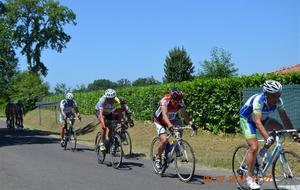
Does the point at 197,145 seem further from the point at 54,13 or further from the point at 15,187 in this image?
the point at 54,13

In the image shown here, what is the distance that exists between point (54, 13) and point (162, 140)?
53.6m

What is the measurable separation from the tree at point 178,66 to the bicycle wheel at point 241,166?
6860cm

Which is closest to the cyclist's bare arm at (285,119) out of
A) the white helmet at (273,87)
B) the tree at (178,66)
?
the white helmet at (273,87)

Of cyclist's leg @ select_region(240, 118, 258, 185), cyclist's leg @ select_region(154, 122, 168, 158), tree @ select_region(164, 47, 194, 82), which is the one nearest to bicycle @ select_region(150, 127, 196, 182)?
cyclist's leg @ select_region(154, 122, 168, 158)

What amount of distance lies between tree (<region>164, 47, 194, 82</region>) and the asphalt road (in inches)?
2478

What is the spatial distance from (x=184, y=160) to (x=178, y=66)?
68337 millimetres

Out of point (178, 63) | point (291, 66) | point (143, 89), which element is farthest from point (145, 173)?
point (178, 63)

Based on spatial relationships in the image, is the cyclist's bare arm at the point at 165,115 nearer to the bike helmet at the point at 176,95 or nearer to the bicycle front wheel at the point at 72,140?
the bike helmet at the point at 176,95

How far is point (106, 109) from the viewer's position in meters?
13.1

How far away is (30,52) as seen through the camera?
63250 mm

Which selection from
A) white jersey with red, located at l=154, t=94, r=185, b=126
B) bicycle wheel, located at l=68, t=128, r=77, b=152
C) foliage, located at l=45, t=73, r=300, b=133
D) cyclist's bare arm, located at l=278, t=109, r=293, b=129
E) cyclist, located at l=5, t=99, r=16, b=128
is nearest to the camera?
cyclist's bare arm, located at l=278, t=109, r=293, b=129

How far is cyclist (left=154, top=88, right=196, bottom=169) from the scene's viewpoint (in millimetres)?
10328

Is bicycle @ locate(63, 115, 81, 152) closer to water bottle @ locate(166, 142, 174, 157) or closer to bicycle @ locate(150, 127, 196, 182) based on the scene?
water bottle @ locate(166, 142, 174, 157)

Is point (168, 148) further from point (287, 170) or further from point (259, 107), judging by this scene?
point (287, 170)
